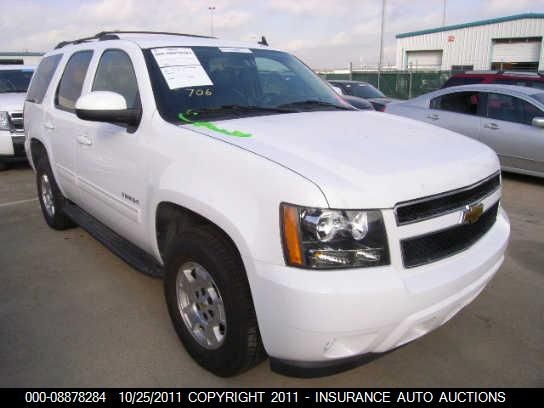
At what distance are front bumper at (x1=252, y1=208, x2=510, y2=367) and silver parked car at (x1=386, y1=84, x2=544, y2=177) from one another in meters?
5.48

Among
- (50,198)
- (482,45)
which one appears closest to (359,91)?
(50,198)

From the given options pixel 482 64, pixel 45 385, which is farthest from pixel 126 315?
pixel 482 64

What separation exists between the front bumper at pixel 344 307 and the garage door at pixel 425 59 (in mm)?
43156

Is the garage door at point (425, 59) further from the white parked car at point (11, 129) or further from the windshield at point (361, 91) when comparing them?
the white parked car at point (11, 129)

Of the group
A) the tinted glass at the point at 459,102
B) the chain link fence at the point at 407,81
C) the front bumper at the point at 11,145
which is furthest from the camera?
the chain link fence at the point at 407,81

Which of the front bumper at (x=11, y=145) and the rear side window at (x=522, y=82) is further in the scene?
the rear side window at (x=522, y=82)

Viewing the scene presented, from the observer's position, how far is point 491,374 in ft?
Result: 8.46

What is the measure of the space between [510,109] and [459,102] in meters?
0.89

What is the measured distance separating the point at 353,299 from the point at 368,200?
41cm

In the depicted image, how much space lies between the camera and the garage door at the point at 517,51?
37531 millimetres

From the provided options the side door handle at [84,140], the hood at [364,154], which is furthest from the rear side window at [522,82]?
the side door handle at [84,140]

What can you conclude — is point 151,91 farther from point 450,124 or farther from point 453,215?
point 450,124

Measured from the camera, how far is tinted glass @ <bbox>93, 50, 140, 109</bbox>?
3074 millimetres

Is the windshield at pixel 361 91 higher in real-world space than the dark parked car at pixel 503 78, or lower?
lower
